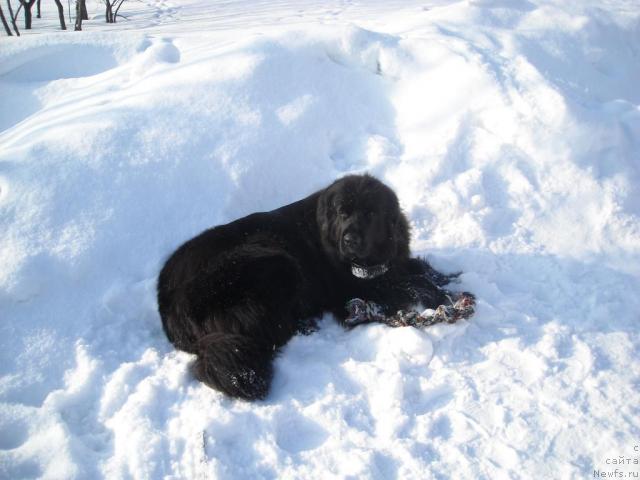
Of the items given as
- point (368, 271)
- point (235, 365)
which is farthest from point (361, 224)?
point (235, 365)

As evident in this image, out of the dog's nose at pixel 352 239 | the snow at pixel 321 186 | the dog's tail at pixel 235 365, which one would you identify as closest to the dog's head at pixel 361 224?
the dog's nose at pixel 352 239

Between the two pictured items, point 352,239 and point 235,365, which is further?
point 352,239

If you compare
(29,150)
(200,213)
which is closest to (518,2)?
(200,213)

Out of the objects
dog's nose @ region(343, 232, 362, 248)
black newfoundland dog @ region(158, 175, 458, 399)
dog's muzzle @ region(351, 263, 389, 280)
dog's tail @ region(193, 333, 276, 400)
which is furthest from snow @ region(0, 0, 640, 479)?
dog's nose @ region(343, 232, 362, 248)

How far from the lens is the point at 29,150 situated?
3.86 meters

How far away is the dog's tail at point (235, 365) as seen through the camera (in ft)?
8.17

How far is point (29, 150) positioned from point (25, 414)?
7.71ft

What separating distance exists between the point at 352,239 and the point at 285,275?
0.52 m

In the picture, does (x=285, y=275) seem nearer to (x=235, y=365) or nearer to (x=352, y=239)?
(x=352, y=239)

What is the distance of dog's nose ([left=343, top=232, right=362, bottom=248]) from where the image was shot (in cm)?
312

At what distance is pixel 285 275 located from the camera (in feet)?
10.3

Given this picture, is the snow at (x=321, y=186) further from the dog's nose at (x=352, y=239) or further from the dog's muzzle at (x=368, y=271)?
the dog's nose at (x=352, y=239)

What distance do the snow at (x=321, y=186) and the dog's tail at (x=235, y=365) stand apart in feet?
0.29

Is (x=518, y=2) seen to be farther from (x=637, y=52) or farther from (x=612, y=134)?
(x=612, y=134)
